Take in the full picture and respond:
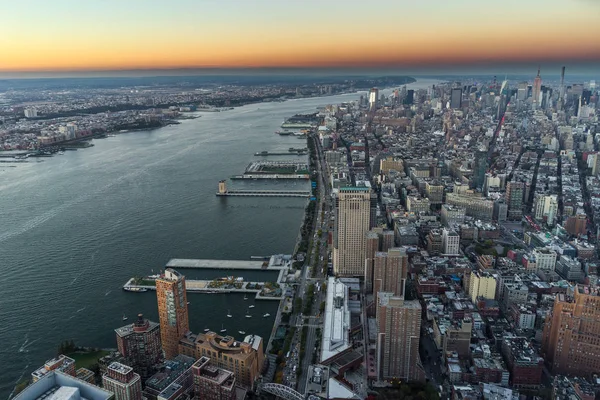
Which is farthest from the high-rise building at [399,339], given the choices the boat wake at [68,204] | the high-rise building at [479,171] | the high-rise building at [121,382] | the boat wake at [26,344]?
the high-rise building at [479,171]

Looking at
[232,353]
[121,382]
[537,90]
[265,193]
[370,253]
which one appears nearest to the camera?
[121,382]

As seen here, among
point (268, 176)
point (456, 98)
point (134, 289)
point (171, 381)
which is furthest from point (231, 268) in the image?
point (456, 98)

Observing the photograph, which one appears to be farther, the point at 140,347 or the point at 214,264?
the point at 214,264

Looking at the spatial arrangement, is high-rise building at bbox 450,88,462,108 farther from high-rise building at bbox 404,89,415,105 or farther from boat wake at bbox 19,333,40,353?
boat wake at bbox 19,333,40,353

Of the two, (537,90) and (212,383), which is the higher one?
(537,90)

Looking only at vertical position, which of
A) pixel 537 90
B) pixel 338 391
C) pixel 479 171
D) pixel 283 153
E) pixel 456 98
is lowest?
pixel 338 391

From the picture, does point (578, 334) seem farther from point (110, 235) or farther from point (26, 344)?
point (110, 235)

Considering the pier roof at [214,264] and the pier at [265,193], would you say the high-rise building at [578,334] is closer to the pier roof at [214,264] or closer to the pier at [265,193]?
the pier roof at [214,264]
